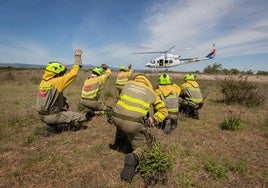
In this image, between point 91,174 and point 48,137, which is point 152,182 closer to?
point 91,174

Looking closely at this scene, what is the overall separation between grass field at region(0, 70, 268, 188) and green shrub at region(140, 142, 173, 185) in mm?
134

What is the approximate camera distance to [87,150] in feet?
16.4

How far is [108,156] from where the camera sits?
4727mm

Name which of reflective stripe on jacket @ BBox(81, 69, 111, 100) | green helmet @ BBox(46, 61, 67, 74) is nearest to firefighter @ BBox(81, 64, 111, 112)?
reflective stripe on jacket @ BBox(81, 69, 111, 100)

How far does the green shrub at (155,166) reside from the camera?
11.8 feet

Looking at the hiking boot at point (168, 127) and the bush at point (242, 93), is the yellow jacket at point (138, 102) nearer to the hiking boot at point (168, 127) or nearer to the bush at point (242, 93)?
the hiking boot at point (168, 127)

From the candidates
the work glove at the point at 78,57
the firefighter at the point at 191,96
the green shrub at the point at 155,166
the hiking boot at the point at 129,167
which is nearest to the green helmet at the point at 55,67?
the work glove at the point at 78,57

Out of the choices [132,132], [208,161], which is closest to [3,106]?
[132,132]

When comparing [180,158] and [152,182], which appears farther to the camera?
[180,158]

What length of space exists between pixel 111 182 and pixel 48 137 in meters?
2.87

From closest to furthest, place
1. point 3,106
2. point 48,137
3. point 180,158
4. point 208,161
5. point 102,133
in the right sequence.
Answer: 1. point 208,161
2. point 180,158
3. point 48,137
4. point 102,133
5. point 3,106

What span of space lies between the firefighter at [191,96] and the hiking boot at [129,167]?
4.59 m

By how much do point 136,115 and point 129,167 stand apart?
91cm

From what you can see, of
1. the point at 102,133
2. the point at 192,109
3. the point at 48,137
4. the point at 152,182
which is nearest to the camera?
the point at 152,182
